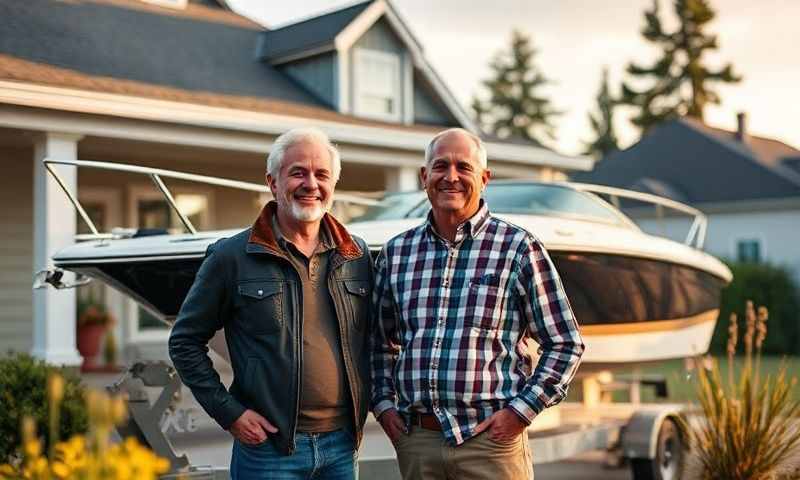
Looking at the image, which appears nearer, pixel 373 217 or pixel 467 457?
pixel 467 457

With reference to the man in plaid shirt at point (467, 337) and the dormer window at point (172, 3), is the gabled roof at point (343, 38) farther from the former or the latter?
the man in plaid shirt at point (467, 337)

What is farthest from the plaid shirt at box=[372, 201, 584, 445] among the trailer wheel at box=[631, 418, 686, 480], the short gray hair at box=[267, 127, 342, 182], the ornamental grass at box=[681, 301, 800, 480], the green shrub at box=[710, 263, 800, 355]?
the green shrub at box=[710, 263, 800, 355]

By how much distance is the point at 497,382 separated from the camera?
3.16m

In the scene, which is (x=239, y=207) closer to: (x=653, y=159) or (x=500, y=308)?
(x=500, y=308)

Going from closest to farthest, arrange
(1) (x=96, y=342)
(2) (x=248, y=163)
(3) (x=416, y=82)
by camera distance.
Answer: (1) (x=96, y=342) < (2) (x=248, y=163) < (3) (x=416, y=82)

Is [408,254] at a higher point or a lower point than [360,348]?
higher

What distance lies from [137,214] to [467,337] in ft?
32.3

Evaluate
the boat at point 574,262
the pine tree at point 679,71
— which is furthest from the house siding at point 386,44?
the pine tree at point 679,71

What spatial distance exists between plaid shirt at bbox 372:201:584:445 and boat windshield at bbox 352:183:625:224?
3062 millimetres

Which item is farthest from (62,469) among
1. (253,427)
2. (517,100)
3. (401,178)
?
(517,100)

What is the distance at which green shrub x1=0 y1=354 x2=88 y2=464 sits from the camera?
205 inches

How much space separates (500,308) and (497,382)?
235 mm

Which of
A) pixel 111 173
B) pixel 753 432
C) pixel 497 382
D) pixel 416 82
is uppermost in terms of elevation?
pixel 416 82

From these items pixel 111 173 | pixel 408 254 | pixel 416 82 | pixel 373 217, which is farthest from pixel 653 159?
pixel 408 254
